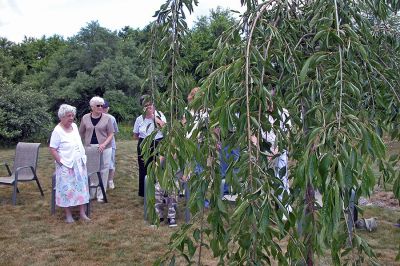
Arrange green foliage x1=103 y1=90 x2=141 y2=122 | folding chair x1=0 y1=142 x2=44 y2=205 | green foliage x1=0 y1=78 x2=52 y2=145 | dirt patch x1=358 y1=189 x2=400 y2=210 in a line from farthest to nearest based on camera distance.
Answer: green foliage x1=103 y1=90 x2=141 y2=122 < green foliage x1=0 y1=78 x2=52 y2=145 < folding chair x1=0 y1=142 x2=44 y2=205 < dirt patch x1=358 y1=189 x2=400 y2=210

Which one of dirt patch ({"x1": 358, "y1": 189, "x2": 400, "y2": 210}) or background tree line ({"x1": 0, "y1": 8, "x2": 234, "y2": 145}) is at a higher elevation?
background tree line ({"x1": 0, "y1": 8, "x2": 234, "y2": 145})

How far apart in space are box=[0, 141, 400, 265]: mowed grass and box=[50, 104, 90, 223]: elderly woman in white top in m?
0.28

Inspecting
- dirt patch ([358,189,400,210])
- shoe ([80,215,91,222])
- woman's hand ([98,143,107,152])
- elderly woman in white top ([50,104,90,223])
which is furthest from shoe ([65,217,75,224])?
dirt patch ([358,189,400,210])

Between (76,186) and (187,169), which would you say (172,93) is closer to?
(187,169)

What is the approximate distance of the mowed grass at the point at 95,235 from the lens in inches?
179

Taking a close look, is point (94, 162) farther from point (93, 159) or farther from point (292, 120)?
point (292, 120)

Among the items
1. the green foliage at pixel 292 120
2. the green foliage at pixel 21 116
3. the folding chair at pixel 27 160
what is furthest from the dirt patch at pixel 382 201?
the green foliage at pixel 21 116

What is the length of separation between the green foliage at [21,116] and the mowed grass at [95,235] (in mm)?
7502

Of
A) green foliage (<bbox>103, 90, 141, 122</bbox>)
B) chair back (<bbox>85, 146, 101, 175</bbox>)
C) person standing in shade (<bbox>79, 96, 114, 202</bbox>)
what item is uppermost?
green foliage (<bbox>103, 90, 141, 122</bbox>)

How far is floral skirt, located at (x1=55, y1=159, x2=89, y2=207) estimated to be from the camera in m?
5.75

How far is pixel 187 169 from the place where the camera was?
1.82 meters

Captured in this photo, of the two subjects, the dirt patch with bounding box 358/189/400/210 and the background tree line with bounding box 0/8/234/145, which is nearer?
the dirt patch with bounding box 358/189/400/210

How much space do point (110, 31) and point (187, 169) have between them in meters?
20.4

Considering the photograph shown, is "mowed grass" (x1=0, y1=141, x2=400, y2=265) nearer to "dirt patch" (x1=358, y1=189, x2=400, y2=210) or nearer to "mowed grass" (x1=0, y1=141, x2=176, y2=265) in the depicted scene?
"mowed grass" (x1=0, y1=141, x2=176, y2=265)
